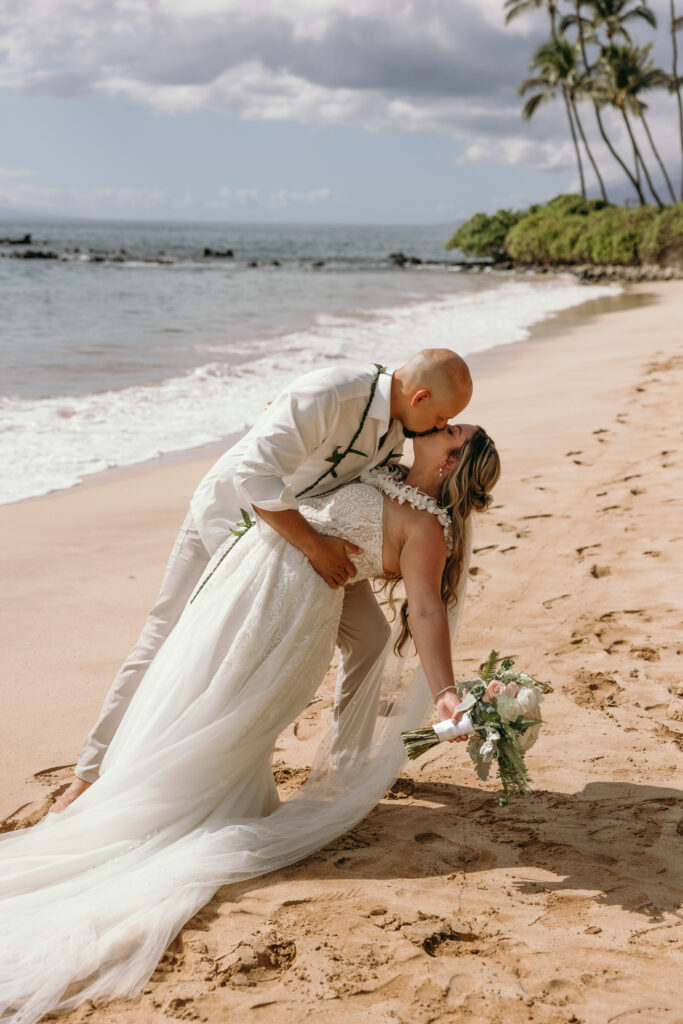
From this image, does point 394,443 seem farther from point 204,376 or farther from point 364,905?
point 204,376

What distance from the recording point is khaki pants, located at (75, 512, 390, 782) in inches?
137

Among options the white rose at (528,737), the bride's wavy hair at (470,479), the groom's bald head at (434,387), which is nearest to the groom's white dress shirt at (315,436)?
the groom's bald head at (434,387)

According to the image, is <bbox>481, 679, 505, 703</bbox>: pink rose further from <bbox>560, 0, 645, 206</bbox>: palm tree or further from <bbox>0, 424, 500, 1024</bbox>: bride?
<bbox>560, 0, 645, 206</bbox>: palm tree

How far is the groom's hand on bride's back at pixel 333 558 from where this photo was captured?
3066mm

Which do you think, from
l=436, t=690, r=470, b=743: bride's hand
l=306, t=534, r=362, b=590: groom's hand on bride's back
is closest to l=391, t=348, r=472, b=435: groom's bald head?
l=306, t=534, r=362, b=590: groom's hand on bride's back

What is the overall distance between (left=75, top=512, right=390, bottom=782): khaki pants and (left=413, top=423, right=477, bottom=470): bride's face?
1.94 feet

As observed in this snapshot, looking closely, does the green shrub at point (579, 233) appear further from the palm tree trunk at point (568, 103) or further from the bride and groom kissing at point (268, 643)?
the bride and groom kissing at point (268, 643)

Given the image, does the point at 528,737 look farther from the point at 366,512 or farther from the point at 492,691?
the point at 366,512

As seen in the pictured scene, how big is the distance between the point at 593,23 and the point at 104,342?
3709cm

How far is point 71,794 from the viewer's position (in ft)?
11.2

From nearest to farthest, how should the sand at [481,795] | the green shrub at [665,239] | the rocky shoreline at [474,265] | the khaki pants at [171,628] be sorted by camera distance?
the sand at [481,795] → the khaki pants at [171,628] → the green shrub at [665,239] → the rocky shoreline at [474,265]

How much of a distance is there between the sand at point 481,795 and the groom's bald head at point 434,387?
148 centimetres

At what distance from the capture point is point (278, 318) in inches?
865

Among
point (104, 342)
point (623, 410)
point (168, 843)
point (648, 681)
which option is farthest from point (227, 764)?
point (104, 342)
